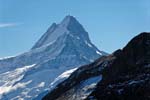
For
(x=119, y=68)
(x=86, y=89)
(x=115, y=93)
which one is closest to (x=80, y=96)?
(x=86, y=89)

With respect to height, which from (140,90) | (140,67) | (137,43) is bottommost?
(140,90)

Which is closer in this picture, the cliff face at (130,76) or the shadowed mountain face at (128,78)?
the cliff face at (130,76)

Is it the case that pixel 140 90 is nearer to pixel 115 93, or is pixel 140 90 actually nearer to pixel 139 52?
pixel 115 93

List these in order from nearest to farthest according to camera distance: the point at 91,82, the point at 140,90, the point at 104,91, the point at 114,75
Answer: the point at 140,90, the point at 104,91, the point at 114,75, the point at 91,82

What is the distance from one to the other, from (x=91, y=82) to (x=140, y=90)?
5000cm

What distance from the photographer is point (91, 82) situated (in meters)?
198

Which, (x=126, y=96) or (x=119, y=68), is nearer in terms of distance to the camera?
(x=126, y=96)

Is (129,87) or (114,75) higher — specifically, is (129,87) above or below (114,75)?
below

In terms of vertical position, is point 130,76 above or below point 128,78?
above

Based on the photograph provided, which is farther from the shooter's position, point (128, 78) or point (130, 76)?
point (130, 76)

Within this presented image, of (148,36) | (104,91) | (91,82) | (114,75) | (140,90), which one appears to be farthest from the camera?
(91,82)

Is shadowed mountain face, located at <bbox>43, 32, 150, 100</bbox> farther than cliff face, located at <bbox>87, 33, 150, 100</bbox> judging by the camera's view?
Yes

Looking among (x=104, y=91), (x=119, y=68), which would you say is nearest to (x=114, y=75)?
(x=119, y=68)

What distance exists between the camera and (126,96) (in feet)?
492
